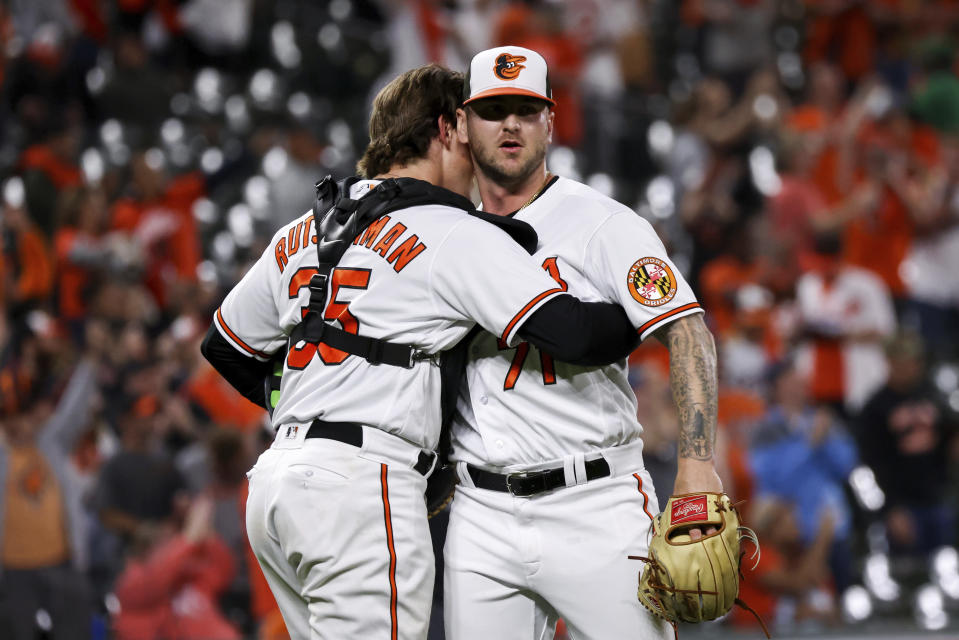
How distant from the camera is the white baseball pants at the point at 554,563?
3266mm

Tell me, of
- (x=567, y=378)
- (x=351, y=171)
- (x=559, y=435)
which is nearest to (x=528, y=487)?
(x=559, y=435)

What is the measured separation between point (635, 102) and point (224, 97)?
366 centimetres

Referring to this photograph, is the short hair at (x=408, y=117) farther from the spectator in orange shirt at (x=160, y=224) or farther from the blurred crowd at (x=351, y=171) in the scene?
the spectator in orange shirt at (x=160, y=224)

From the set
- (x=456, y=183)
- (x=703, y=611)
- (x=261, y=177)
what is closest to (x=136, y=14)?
(x=261, y=177)

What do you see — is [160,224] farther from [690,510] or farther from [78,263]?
[690,510]

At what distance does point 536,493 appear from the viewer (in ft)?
11.1

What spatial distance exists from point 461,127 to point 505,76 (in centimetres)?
21

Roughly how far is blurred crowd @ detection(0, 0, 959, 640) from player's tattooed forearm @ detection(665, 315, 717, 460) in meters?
3.60

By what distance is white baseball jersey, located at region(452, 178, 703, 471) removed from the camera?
3.34m

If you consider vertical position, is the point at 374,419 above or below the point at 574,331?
below

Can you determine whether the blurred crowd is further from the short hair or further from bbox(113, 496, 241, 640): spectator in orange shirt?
the short hair

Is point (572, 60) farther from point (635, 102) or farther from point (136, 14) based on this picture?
point (136, 14)

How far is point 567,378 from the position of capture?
3.40 meters

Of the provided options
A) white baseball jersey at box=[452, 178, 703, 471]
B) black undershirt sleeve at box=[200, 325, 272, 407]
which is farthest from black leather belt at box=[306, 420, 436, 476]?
black undershirt sleeve at box=[200, 325, 272, 407]
